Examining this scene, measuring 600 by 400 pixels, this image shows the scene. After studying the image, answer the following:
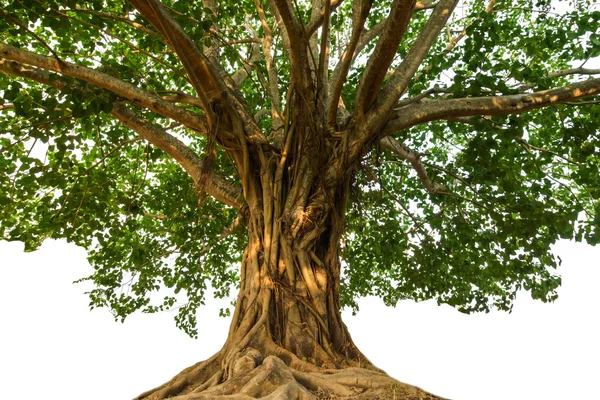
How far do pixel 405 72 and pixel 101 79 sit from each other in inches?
110

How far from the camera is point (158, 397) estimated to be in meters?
3.12

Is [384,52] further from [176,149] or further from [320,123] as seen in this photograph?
[176,149]

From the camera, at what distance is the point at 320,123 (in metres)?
4.14

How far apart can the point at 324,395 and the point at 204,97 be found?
2.61 meters

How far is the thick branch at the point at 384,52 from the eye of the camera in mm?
3123

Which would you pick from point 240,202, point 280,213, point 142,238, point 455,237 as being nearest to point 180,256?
point 142,238

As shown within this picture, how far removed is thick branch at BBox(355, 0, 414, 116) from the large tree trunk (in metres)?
0.53

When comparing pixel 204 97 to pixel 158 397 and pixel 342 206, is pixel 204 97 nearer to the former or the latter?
pixel 342 206

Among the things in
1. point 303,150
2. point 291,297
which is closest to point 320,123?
point 303,150

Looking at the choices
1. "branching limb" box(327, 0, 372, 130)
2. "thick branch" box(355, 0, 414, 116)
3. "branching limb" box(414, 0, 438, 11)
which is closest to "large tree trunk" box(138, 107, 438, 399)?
"branching limb" box(327, 0, 372, 130)

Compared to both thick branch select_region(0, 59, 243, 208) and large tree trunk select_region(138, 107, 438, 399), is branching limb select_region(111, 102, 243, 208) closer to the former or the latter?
thick branch select_region(0, 59, 243, 208)

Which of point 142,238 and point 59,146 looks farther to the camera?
point 142,238

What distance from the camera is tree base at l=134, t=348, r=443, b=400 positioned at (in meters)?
2.60

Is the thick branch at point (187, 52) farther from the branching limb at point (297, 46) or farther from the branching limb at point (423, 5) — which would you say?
the branching limb at point (423, 5)
